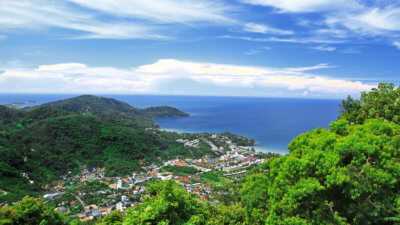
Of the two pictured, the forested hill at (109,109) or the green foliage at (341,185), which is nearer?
the green foliage at (341,185)

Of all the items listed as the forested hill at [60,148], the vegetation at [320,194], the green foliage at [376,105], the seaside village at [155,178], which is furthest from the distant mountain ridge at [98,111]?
the vegetation at [320,194]

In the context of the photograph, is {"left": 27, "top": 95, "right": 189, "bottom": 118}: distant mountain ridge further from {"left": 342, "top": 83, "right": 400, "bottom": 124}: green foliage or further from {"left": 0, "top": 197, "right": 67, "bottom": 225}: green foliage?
{"left": 0, "top": 197, "right": 67, "bottom": 225}: green foliage

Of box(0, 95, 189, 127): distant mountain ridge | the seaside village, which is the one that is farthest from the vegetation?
box(0, 95, 189, 127): distant mountain ridge

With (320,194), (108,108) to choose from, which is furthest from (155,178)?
(108,108)

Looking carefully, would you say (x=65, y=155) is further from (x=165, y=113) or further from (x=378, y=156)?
(x=165, y=113)

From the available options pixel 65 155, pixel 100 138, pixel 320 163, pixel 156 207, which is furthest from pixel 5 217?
pixel 100 138

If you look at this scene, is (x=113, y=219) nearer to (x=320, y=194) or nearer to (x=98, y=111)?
(x=320, y=194)

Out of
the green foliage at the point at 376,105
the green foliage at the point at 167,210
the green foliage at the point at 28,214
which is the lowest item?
the green foliage at the point at 28,214

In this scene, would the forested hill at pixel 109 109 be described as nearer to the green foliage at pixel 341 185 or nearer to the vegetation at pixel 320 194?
the vegetation at pixel 320 194
